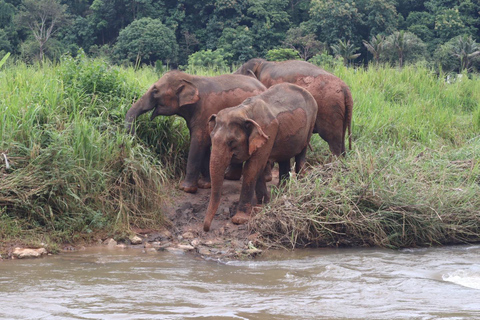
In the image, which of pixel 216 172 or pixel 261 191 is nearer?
pixel 216 172

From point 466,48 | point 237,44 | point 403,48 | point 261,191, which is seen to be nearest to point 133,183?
point 261,191

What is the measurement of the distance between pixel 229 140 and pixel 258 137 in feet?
0.93

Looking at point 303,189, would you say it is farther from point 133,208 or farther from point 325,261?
point 133,208

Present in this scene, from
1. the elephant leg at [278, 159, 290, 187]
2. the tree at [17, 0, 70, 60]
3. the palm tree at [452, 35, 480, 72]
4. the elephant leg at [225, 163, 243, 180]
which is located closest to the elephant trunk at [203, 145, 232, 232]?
the elephant leg at [278, 159, 290, 187]

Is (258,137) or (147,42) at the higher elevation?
(147,42)

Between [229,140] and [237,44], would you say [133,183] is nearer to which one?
[229,140]

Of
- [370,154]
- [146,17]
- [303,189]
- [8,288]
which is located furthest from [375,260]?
[146,17]

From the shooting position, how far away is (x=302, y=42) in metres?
43.2

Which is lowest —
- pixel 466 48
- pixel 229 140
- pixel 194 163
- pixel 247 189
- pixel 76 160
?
pixel 247 189

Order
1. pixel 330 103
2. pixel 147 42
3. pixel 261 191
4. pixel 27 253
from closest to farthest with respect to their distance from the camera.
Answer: pixel 27 253 → pixel 261 191 → pixel 330 103 → pixel 147 42

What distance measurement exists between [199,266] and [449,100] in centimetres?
812

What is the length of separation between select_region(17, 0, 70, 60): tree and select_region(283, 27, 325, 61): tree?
50.4ft

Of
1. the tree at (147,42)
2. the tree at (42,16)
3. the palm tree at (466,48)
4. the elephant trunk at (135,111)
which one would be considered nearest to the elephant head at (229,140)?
the elephant trunk at (135,111)

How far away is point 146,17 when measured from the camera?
4422cm
